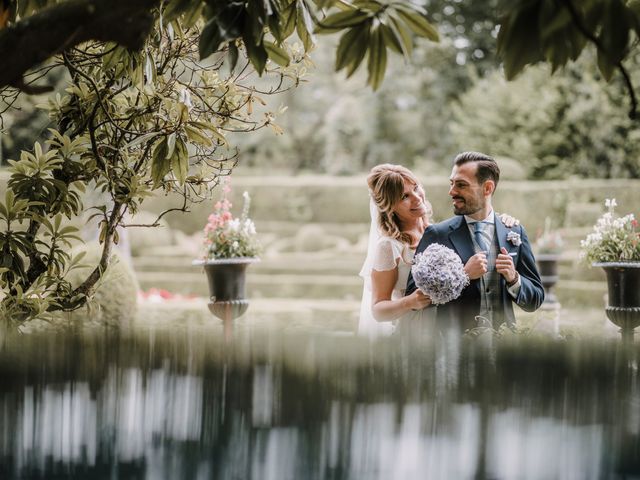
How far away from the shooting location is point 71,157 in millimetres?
2105

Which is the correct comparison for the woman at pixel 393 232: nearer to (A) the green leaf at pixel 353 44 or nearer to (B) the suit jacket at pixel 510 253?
(B) the suit jacket at pixel 510 253

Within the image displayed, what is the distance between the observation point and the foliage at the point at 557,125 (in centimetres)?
1856

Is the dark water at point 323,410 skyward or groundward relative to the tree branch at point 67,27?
groundward

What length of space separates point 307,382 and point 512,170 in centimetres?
1826

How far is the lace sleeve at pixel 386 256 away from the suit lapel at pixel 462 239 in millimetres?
523

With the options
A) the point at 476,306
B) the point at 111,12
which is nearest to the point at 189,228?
the point at 476,306

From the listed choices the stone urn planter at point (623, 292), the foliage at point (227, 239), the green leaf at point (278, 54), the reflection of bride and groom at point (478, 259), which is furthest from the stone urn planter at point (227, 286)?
the green leaf at point (278, 54)

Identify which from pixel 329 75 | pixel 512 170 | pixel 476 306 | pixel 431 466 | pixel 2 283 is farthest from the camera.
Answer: pixel 329 75

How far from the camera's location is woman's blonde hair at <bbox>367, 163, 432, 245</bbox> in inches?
125

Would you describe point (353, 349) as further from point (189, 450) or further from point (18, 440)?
point (18, 440)

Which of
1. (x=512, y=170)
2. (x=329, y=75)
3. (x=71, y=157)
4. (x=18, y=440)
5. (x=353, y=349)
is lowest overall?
(x=18, y=440)

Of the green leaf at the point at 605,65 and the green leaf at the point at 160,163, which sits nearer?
the green leaf at the point at 605,65

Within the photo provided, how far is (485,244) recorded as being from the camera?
2619mm

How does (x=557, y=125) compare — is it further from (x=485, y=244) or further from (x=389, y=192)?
(x=485, y=244)
